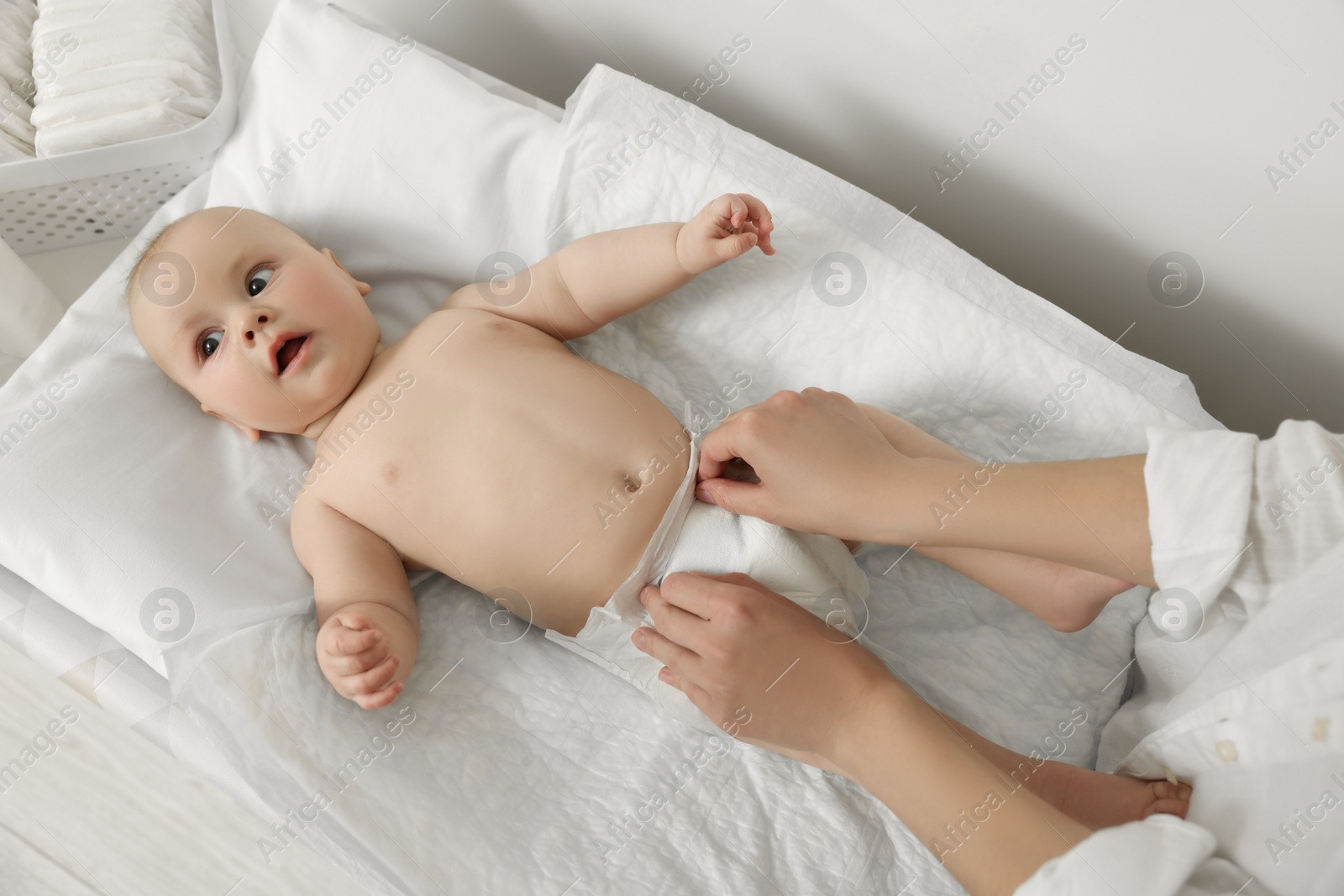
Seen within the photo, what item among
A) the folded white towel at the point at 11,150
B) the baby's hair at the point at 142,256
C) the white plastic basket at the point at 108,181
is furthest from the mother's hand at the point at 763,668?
the folded white towel at the point at 11,150

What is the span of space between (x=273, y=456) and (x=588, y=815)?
0.62 metres

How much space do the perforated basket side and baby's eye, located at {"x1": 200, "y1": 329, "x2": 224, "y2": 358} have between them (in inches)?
15.3

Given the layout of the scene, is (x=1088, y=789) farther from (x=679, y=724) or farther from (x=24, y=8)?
(x=24, y=8)

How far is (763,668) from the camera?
2.74 feet

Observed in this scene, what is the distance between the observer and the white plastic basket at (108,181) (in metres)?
1.23

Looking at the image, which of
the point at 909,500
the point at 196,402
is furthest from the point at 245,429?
the point at 909,500

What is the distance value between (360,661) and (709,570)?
38cm

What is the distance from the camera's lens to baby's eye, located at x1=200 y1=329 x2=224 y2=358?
1.08 metres

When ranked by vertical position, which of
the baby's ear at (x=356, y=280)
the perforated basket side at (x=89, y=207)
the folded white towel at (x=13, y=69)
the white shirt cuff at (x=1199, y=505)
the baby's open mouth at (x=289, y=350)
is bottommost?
the perforated basket side at (x=89, y=207)

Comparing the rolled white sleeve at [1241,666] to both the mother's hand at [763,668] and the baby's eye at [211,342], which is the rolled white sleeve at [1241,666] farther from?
the baby's eye at [211,342]

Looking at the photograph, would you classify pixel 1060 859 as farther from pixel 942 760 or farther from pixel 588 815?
pixel 588 815

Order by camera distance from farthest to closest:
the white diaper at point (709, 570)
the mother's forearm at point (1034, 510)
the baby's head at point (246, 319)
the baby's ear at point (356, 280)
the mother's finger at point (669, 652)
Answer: the baby's ear at point (356, 280)
the baby's head at point (246, 319)
the white diaper at point (709, 570)
the mother's finger at point (669, 652)
the mother's forearm at point (1034, 510)

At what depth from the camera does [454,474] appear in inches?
42.3

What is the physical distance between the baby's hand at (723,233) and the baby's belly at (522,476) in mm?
186
